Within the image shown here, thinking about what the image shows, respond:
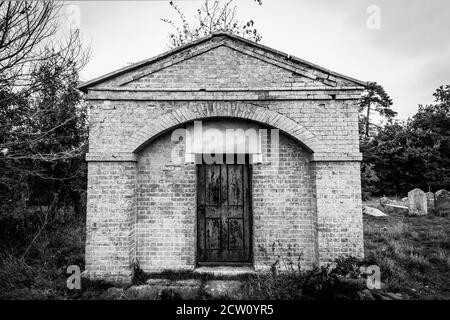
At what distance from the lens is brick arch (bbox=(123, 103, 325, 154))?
5.41 meters

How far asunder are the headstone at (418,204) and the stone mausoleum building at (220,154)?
1012cm

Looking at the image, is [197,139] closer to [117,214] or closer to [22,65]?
[117,214]

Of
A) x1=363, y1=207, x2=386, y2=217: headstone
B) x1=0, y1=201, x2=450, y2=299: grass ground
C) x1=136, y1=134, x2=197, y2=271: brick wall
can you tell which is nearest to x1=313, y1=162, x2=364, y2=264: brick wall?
x1=0, y1=201, x2=450, y2=299: grass ground

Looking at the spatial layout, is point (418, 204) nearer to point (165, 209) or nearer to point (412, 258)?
point (412, 258)

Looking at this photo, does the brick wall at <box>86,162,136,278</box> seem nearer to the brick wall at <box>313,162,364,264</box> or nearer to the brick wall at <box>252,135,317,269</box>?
the brick wall at <box>252,135,317,269</box>

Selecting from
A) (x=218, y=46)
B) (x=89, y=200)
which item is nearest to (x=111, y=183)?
A: (x=89, y=200)

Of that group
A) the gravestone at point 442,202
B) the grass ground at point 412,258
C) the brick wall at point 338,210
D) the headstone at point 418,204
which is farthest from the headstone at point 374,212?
the brick wall at point 338,210

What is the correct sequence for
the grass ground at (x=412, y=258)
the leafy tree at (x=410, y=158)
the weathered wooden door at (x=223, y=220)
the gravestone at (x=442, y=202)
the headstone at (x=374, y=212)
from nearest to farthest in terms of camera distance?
the grass ground at (x=412, y=258) < the weathered wooden door at (x=223, y=220) < the headstone at (x=374, y=212) < the gravestone at (x=442, y=202) < the leafy tree at (x=410, y=158)

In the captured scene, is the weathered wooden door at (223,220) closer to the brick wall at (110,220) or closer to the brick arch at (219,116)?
the brick arch at (219,116)

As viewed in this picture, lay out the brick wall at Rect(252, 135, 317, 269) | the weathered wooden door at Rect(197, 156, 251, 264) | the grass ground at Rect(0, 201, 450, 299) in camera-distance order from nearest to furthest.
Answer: the grass ground at Rect(0, 201, 450, 299), the brick wall at Rect(252, 135, 317, 269), the weathered wooden door at Rect(197, 156, 251, 264)

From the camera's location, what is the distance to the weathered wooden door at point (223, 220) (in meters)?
5.79

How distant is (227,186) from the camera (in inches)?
230

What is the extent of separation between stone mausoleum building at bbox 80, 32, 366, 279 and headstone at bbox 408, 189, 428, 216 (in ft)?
33.2

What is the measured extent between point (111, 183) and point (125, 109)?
1.53 meters
